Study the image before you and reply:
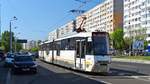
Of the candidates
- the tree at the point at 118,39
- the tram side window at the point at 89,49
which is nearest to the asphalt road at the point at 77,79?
the tram side window at the point at 89,49

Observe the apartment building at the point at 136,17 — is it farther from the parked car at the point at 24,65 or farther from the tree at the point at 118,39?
the parked car at the point at 24,65

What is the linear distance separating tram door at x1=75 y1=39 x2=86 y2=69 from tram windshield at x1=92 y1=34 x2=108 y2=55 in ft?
4.41

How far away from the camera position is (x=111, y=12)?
18275 cm

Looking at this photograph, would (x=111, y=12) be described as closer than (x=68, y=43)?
No

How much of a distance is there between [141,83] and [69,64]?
14.1m

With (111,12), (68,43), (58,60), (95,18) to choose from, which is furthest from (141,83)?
(95,18)

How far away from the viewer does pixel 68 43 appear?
35.8 meters

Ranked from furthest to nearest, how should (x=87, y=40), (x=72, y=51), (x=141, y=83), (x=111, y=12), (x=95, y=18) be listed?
(x=95, y=18)
(x=111, y=12)
(x=72, y=51)
(x=87, y=40)
(x=141, y=83)

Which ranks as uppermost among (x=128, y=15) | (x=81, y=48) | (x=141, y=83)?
(x=128, y=15)

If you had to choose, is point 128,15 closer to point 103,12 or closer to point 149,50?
point 103,12

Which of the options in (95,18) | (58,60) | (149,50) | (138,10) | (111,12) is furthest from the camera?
(95,18)

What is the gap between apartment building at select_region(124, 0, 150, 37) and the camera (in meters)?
153

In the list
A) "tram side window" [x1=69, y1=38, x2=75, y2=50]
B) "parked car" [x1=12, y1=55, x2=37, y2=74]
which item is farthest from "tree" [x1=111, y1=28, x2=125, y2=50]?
"parked car" [x1=12, y1=55, x2=37, y2=74]

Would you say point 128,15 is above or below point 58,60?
above
